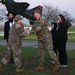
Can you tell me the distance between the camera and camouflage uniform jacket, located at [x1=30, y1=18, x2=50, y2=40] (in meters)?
8.56

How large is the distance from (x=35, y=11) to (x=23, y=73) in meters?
1.84

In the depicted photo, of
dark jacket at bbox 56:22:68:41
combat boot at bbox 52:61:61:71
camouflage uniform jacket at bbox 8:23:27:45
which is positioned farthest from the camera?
dark jacket at bbox 56:22:68:41

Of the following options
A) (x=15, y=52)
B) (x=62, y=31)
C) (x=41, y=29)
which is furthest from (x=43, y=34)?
(x=15, y=52)

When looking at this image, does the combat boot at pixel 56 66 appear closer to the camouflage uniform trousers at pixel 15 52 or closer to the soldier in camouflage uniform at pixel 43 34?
the soldier in camouflage uniform at pixel 43 34

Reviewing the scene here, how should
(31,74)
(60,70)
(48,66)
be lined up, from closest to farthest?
1. (31,74)
2. (60,70)
3. (48,66)

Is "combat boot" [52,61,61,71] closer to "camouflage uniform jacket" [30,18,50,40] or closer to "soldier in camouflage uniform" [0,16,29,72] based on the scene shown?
"camouflage uniform jacket" [30,18,50,40]

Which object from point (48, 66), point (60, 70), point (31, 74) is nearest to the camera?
point (31, 74)

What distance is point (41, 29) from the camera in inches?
343

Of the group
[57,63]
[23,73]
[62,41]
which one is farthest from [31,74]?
[62,41]

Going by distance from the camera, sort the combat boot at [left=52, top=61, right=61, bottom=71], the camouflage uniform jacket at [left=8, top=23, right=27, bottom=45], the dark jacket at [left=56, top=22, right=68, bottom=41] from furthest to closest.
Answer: the dark jacket at [left=56, top=22, right=68, bottom=41], the combat boot at [left=52, top=61, right=61, bottom=71], the camouflage uniform jacket at [left=8, top=23, right=27, bottom=45]

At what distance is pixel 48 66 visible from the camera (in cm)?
971

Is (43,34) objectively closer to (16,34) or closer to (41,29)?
(41,29)

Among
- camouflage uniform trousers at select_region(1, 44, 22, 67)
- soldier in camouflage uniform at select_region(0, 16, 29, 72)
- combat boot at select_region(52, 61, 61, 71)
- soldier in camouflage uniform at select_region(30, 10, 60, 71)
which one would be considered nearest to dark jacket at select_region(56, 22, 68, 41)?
soldier in camouflage uniform at select_region(30, 10, 60, 71)

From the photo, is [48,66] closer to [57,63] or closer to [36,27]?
[57,63]
